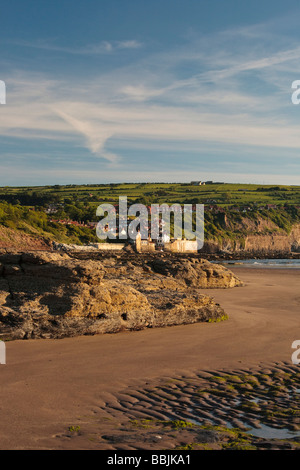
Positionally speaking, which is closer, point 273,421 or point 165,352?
point 273,421

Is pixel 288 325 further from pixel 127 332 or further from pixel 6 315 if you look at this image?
pixel 6 315

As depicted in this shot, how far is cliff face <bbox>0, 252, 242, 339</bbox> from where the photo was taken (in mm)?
11312

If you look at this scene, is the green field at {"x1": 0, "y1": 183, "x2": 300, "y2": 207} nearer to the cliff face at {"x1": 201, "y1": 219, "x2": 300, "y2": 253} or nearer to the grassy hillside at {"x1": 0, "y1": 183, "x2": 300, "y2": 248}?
the grassy hillside at {"x1": 0, "y1": 183, "x2": 300, "y2": 248}

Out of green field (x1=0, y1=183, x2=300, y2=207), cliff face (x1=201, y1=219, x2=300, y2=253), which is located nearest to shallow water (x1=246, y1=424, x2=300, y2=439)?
cliff face (x1=201, y1=219, x2=300, y2=253)

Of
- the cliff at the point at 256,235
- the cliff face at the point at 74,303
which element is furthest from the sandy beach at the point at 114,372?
the cliff at the point at 256,235

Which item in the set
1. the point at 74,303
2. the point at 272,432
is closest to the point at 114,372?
the point at 74,303

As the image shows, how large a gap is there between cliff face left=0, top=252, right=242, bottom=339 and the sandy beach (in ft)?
1.06

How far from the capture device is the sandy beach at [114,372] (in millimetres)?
6199

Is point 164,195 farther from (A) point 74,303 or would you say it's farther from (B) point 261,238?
(A) point 74,303

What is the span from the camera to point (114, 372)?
918cm

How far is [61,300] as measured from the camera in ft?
38.7
